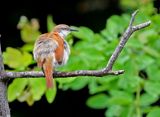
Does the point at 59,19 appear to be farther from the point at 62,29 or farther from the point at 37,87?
the point at 62,29

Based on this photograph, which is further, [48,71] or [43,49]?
[43,49]

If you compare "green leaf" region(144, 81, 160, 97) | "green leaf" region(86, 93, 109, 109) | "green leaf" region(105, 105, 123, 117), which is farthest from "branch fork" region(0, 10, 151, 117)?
"green leaf" region(86, 93, 109, 109)

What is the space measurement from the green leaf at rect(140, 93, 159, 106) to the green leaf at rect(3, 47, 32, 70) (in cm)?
86

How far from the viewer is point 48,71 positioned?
2.88m

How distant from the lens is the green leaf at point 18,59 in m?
4.26

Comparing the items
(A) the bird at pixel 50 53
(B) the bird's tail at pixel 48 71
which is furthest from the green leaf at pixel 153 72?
(B) the bird's tail at pixel 48 71

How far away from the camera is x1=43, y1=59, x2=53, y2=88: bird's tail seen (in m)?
2.83

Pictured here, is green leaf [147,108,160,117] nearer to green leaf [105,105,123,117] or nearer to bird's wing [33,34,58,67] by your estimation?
green leaf [105,105,123,117]

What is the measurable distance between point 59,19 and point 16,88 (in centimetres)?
342

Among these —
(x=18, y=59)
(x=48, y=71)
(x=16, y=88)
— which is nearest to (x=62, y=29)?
(x=18, y=59)

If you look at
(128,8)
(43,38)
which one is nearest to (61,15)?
(128,8)

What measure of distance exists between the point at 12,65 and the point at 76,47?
1.89 ft

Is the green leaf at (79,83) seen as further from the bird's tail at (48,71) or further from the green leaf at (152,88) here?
the bird's tail at (48,71)

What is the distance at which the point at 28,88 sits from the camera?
4.41 meters
